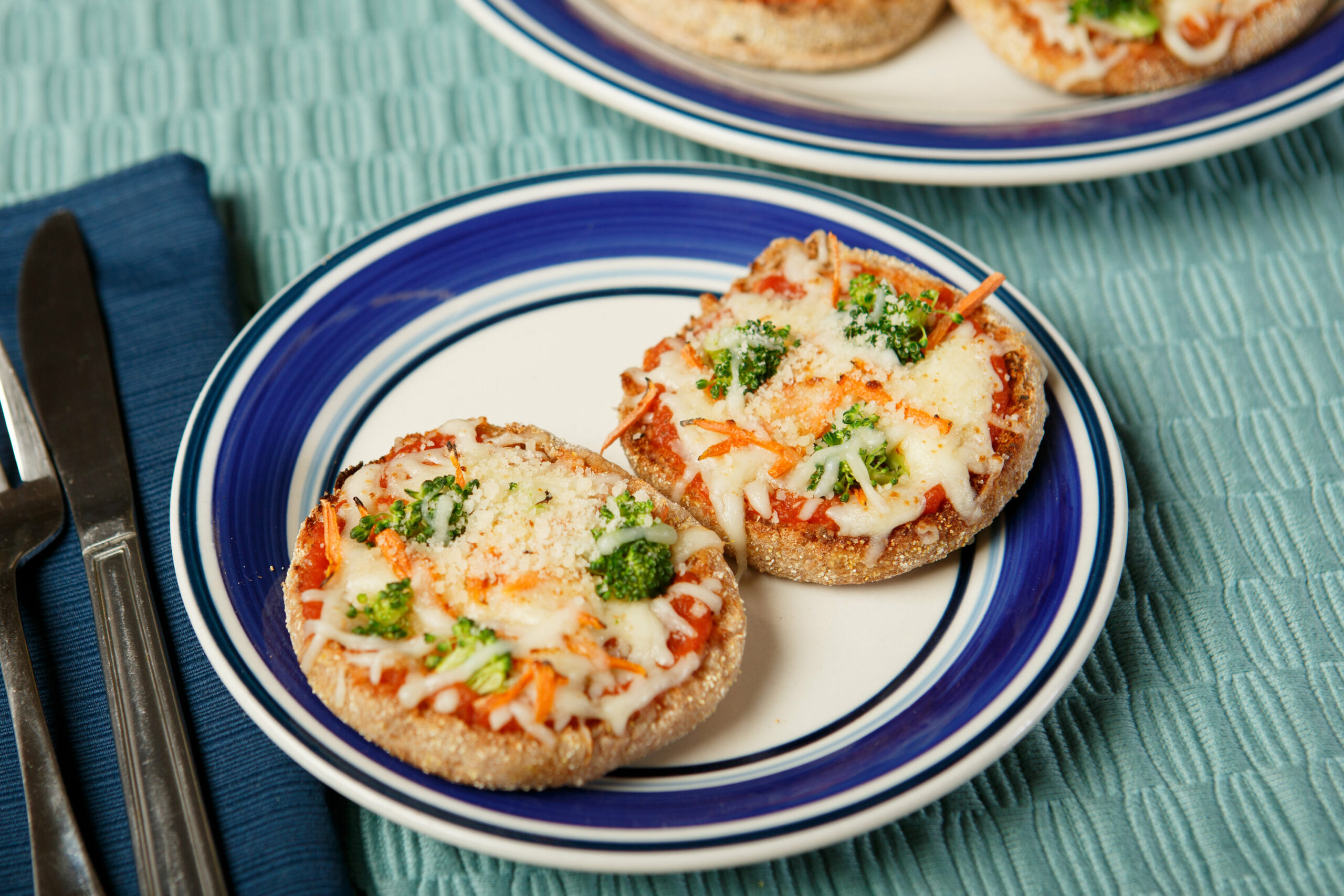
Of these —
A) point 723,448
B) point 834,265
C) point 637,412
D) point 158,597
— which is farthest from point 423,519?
point 834,265

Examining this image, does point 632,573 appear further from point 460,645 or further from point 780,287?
point 780,287

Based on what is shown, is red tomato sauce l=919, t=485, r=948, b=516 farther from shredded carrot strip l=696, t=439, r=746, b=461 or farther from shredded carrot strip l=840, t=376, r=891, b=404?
shredded carrot strip l=696, t=439, r=746, b=461

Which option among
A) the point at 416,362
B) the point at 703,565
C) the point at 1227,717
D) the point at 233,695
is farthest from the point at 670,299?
the point at 1227,717

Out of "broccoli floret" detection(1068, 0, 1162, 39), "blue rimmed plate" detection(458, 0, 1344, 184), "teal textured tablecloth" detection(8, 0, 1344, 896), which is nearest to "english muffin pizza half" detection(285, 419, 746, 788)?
"teal textured tablecloth" detection(8, 0, 1344, 896)

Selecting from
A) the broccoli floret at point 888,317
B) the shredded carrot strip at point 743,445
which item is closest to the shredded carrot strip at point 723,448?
the shredded carrot strip at point 743,445


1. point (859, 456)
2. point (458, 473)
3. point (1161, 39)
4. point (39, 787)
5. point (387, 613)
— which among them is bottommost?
point (39, 787)

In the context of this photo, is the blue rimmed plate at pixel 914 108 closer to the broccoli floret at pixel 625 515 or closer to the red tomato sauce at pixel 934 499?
the red tomato sauce at pixel 934 499
